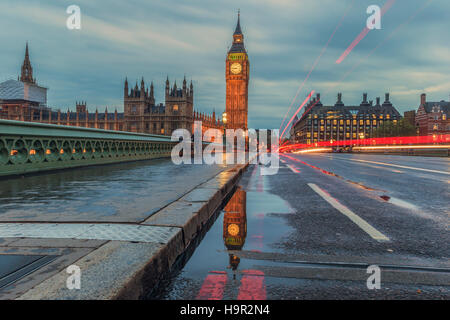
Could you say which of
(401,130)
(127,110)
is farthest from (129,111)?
(401,130)

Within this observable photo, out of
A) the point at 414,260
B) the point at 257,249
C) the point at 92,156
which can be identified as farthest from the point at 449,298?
the point at 92,156

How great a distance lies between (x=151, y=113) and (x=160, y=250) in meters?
124

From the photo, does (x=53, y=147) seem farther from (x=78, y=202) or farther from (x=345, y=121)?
(x=345, y=121)

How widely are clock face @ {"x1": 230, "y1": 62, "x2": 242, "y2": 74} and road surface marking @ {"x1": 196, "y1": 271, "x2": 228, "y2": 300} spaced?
14239cm

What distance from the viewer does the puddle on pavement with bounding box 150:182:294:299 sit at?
2547 mm

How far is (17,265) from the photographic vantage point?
235 centimetres

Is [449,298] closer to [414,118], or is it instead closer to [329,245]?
[329,245]

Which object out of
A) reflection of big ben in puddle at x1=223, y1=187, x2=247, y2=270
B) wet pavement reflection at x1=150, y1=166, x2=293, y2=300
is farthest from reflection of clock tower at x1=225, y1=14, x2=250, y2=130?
wet pavement reflection at x1=150, y1=166, x2=293, y2=300

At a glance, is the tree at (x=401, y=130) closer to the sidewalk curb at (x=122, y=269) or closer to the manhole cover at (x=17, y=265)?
the sidewalk curb at (x=122, y=269)

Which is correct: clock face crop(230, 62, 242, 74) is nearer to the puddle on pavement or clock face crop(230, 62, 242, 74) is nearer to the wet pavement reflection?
the puddle on pavement

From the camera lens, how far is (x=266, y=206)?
5.77 m

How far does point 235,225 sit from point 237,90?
137573 millimetres

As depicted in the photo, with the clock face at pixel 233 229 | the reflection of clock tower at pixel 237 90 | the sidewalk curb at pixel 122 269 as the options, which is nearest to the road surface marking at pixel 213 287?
the sidewalk curb at pixel 122 269

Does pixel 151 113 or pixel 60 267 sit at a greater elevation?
pixel 151 113
